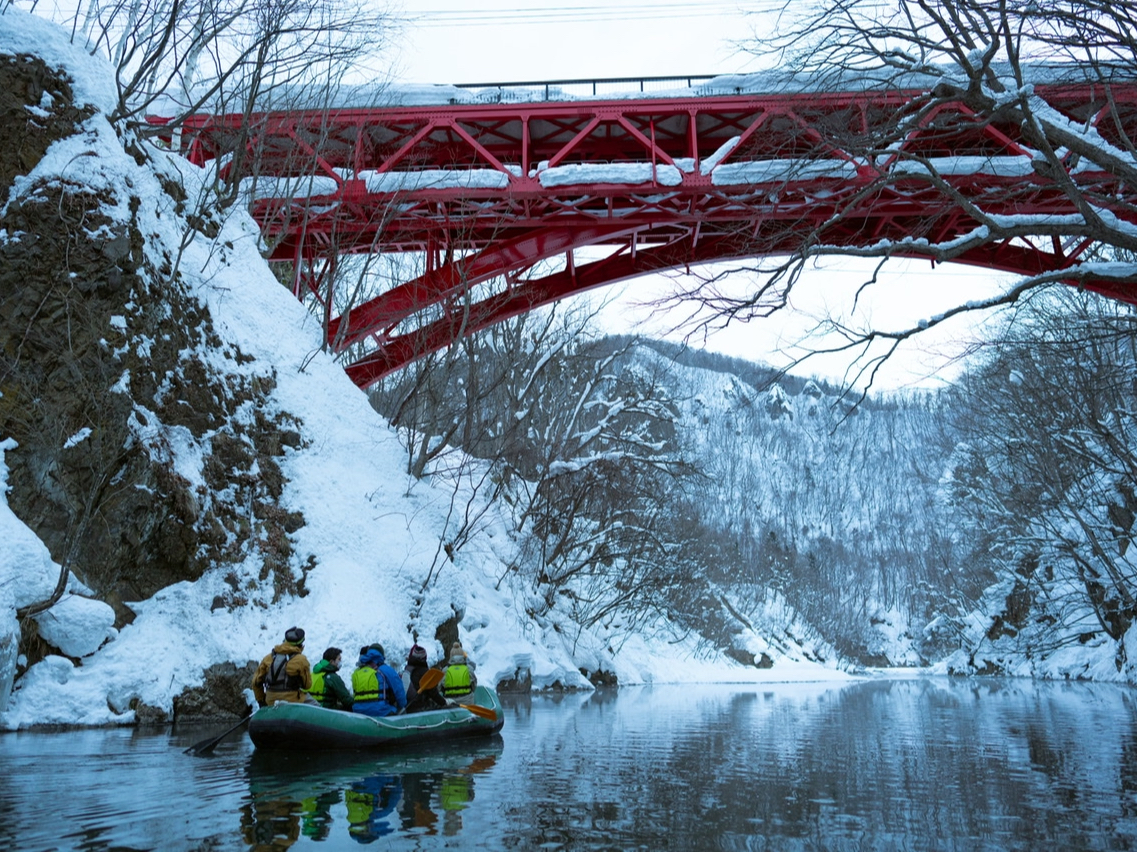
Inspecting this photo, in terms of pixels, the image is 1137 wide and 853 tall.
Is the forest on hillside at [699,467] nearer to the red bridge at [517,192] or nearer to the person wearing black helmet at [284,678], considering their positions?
the red bridge at [517,192]

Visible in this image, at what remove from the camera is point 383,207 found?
822 inches

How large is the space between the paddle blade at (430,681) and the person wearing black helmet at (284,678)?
1507 mm

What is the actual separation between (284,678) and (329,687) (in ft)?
1.53

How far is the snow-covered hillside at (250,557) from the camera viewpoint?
36.0ft

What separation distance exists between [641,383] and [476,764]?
1874 centimetres

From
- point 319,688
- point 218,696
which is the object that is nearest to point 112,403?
point 218,696

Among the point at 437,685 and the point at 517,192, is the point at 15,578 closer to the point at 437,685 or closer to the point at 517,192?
the point at 437,685

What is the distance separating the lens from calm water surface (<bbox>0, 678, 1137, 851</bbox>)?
5340 mm

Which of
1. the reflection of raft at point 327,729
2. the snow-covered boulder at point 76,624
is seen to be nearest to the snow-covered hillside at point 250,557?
the snow-covered boulder at point 76,624

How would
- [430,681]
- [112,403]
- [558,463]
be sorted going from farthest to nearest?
[558,463] < [112,403] < [430,681]

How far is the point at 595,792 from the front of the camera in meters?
6.94

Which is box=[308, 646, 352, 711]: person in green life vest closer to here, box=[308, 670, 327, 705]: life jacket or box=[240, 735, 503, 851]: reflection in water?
box=[308, 670, 327, 705]: life jacket

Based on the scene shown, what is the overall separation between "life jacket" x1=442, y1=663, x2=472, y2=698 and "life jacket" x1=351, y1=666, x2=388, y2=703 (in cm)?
158

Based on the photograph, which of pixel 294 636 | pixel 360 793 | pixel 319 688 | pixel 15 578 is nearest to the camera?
pixel 360 793
